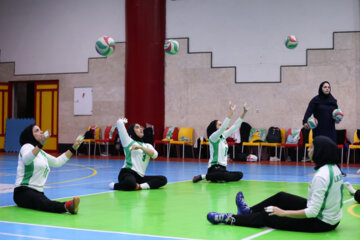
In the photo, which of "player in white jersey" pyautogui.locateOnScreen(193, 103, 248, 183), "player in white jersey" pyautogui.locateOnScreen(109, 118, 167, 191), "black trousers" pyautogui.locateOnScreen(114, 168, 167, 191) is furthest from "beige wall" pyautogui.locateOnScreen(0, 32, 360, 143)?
"player in white jersey" pyautogui.locateOnScreen(109, 118, 167, 191)

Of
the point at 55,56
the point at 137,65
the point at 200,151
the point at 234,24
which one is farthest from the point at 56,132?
the point at 234,24

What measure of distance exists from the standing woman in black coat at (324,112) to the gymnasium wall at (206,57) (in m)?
7.58

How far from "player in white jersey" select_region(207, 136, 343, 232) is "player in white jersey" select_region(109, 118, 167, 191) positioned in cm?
365

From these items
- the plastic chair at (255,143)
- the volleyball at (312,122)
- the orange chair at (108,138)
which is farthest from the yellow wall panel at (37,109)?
the volleyball at (312,122)

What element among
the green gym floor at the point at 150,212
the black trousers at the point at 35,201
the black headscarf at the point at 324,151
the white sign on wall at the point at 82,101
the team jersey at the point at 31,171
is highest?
the white sign on wall at the point at 82,101

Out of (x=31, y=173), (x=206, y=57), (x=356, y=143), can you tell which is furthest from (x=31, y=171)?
(x=206, y=57)

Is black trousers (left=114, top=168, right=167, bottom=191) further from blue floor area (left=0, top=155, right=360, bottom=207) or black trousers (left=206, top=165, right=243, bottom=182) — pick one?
black trousers (left=206, top=165, right=243, bottom=182)

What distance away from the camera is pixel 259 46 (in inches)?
767

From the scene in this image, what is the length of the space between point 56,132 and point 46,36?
422 centimetres

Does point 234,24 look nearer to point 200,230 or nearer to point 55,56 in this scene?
point 55,56

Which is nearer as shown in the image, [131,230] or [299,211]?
[299,211]

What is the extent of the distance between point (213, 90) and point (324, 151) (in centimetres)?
1517

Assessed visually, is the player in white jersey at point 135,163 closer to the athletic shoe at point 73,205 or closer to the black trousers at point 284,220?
the athletic shoe at point 73,205

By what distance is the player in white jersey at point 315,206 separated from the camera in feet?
16.1
